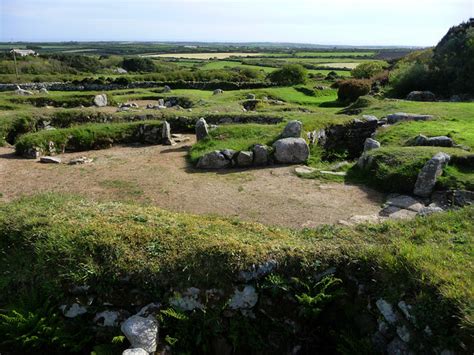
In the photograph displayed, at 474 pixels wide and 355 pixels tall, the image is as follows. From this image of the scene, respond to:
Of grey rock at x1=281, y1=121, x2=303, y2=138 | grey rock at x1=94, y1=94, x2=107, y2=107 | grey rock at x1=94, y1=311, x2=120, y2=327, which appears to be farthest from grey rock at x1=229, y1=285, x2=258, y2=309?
grey rock at x1=94, y1=94, x2=107, y2=107

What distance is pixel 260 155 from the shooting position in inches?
572

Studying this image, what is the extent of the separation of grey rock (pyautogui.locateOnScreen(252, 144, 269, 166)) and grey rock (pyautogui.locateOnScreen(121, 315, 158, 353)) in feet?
29.7

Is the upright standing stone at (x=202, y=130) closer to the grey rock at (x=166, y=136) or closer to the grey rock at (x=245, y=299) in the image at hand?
the grey rock at (x=166, y=136)

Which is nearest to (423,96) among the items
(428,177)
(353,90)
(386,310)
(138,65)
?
(353,90)

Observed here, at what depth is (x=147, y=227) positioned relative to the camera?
7.55 meters

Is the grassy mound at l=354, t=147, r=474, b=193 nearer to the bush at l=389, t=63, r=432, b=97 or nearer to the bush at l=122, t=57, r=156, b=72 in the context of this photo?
the bush at l=389, t=63, r=432, b=97

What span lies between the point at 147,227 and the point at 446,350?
5.12 meters

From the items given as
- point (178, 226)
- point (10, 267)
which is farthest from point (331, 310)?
point (10, 267)

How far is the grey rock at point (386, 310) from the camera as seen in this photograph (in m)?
5.72

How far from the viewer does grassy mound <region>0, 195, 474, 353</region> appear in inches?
233

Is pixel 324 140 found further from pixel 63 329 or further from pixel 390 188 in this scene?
pixel 63 329

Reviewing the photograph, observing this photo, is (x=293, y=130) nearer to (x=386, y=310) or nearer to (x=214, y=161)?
(x=214, y=161)

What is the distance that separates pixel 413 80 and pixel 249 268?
30246 mm

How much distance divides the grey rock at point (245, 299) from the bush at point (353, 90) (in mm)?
28134
